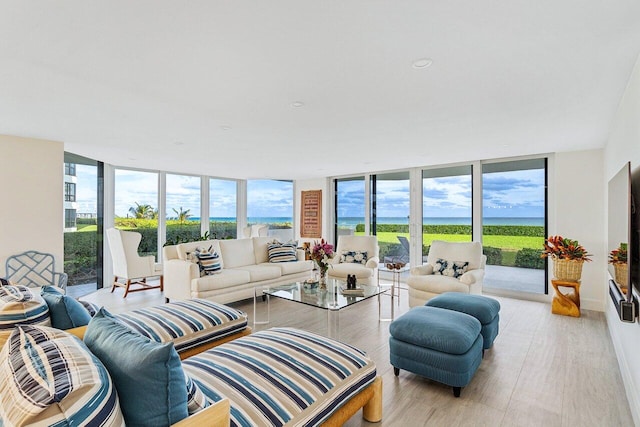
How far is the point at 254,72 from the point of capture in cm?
218

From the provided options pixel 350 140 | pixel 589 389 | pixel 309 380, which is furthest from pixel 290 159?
pixel 589 389

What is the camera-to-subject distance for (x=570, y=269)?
4.10m

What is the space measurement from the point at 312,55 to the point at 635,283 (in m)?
2.52

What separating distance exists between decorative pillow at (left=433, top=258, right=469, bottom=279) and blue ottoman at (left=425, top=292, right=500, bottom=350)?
1225 millimetres

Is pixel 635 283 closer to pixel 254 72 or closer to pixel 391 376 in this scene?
pixel 391 376

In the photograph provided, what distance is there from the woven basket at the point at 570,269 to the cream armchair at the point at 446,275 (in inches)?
36.0

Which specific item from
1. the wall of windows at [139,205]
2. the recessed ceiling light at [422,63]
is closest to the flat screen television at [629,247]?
the recessed ceiling light at [422,63]

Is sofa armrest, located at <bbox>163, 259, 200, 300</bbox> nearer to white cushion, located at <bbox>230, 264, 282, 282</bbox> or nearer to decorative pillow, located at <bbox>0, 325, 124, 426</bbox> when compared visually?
white cushion, located at <bbox>230, 264, 282, 282</bbox>

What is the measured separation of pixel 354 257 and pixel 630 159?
3902 mm

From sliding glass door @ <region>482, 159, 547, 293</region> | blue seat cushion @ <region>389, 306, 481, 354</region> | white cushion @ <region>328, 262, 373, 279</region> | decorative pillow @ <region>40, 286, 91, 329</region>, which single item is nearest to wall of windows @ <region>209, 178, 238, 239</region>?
white cushion @ <region>328, 262, 373, 279</region>

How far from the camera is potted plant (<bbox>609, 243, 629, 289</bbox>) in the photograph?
2166mm

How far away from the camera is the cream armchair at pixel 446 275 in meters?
3.98

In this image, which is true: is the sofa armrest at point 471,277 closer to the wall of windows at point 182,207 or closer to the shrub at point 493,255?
the shrub at point 493,255

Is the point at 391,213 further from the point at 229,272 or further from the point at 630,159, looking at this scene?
the point at 630,159
